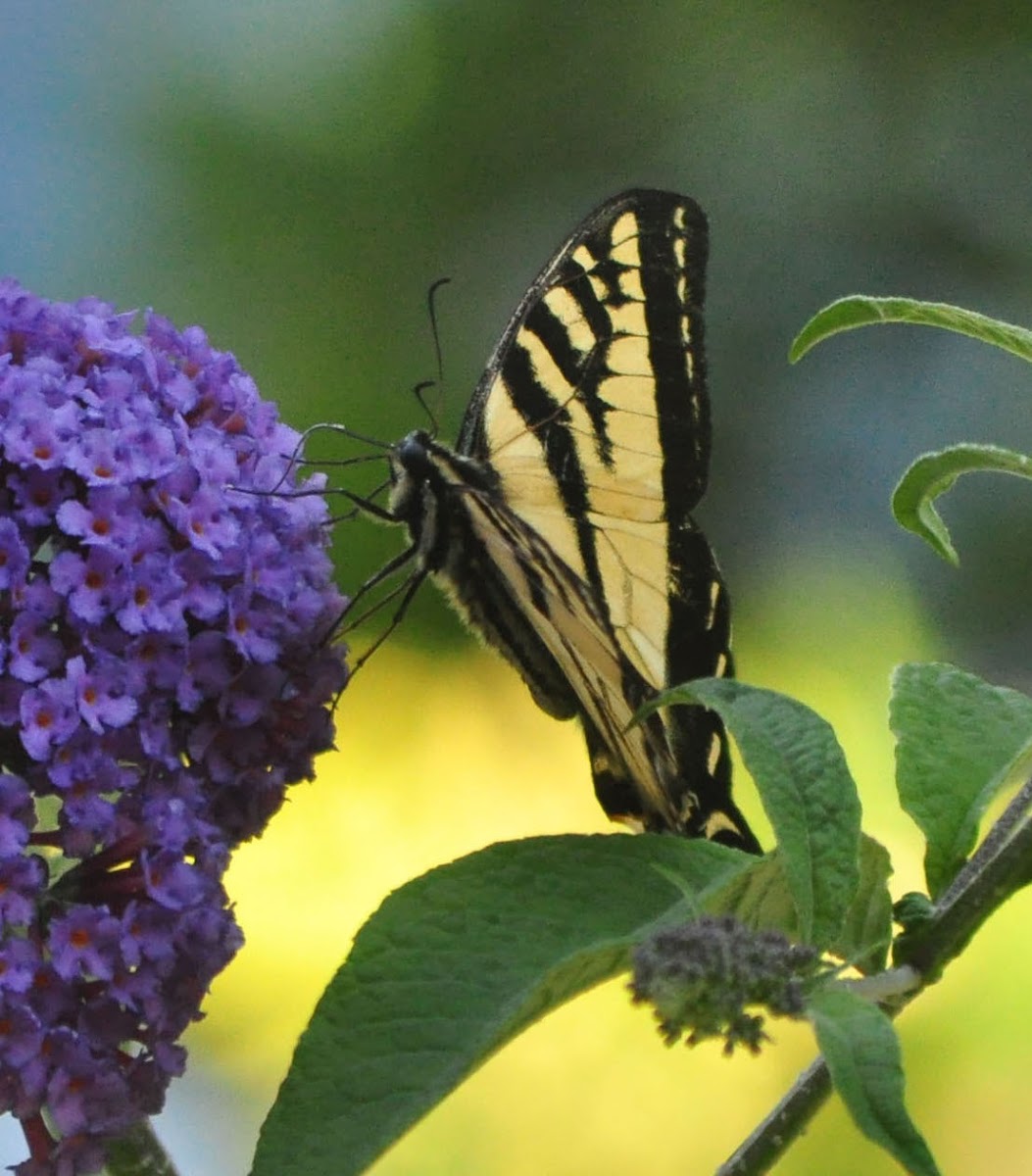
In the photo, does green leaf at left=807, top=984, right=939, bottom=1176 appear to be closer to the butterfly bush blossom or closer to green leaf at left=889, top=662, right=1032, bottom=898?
green leaf at left=889, top=662, right=1032, bottom=898

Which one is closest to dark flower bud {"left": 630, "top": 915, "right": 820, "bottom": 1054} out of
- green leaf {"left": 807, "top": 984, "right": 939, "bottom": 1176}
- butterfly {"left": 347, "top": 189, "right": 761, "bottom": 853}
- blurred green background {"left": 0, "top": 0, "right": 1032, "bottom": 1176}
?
green leaf {"left": 807, "top": 984, "right": 939, "bottom": 1176}

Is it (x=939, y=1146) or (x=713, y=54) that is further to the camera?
(x=713, y=54)

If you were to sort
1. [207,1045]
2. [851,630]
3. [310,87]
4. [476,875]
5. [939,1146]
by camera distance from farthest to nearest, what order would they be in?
[310,87]
[851,630]
[207,1045]
[939,1146]
[476,875]

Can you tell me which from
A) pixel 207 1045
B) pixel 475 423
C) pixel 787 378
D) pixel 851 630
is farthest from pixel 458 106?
pixel 475 423

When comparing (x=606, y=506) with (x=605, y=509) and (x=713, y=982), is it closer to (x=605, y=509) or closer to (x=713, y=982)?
(x=605, y=509)

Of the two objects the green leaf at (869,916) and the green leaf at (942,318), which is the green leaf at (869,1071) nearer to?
the green leaf at (869,916)

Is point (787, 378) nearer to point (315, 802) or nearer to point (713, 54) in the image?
point (713, 54)

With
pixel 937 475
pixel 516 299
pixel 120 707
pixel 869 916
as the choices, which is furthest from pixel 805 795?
pixel 516 299
